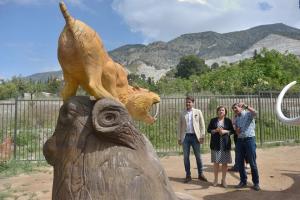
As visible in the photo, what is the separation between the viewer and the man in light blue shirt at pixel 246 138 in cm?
752

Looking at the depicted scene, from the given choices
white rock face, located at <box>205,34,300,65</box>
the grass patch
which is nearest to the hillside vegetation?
the grass patch

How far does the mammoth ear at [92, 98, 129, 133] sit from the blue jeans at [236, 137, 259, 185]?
4711mm

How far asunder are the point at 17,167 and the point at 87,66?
8702mm

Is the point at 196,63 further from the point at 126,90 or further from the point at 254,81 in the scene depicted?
the point at 126,90

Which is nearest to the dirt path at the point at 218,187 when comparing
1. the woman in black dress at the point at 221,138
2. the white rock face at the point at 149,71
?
the woman in black dress at the point at 221,138

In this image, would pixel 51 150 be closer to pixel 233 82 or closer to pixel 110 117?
pixel 110 117

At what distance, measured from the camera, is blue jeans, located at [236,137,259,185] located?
295 inches

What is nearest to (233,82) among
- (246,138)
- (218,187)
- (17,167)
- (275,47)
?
(17,167)

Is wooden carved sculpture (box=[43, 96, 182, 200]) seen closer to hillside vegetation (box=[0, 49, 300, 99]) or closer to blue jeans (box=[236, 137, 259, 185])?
blue jeans (box=[236, 137, 259, 185])

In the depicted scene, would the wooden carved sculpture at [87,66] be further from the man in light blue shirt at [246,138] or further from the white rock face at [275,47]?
the white rock face at [275,47]

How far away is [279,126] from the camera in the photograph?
16.9m

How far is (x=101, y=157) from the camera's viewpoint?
3199 millimetres

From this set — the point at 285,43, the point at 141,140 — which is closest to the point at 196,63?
the point at 285,43

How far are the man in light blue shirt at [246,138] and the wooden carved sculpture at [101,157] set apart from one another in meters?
4.42
